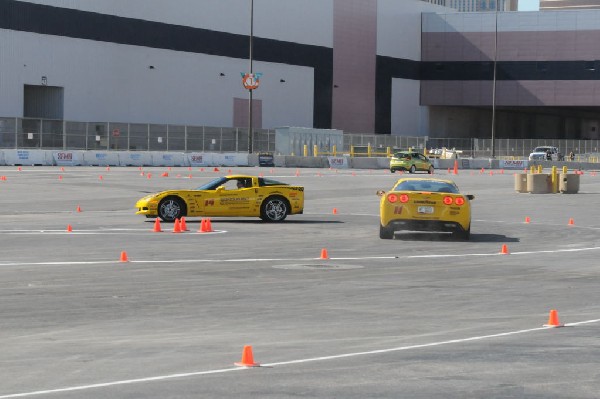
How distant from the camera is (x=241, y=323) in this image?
13.1 meters

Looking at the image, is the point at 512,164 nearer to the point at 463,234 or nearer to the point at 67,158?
the point at 67,158

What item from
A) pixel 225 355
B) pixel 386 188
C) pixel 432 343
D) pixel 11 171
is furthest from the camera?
pixel 11 171

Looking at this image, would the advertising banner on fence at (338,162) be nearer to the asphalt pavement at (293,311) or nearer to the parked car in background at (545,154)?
the parked car in background at (545,154)

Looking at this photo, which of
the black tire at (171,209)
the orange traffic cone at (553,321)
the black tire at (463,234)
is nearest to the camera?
the orange traffic cone at (553,321)

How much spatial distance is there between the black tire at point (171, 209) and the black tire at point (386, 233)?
5952mm

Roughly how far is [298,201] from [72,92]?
5222cm

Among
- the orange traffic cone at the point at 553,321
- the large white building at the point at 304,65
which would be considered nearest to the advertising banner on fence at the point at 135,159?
the large white building at the point at 304,65

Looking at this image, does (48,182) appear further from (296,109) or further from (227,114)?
(296,109)

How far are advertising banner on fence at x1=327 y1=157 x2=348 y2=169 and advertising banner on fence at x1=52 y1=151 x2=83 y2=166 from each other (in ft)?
61.3

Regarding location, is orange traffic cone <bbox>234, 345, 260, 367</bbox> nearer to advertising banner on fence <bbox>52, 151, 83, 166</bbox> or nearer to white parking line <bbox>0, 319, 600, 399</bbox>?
white parking line <bbox>0, 319, 600, 399</bbox>

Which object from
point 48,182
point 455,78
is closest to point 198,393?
point 48,182

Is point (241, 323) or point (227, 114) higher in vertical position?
point (227, 114)

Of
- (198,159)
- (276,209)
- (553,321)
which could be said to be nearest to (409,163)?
(198,159)

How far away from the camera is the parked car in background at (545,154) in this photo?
99562mm
